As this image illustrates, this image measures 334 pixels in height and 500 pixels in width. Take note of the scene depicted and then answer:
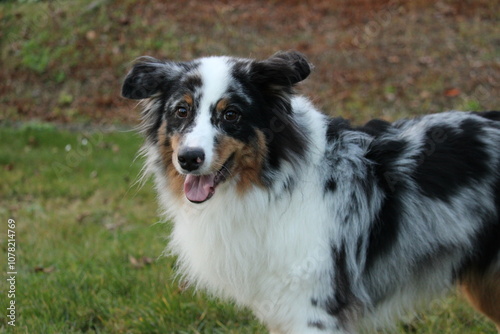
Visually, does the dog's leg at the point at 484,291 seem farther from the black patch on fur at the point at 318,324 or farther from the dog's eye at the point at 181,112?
Result: the dog's eye at the point at 181,112

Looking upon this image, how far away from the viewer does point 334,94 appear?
1173 centimetres

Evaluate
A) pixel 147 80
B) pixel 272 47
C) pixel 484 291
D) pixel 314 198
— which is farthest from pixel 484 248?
pixel 272 47

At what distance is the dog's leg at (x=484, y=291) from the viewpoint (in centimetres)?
341

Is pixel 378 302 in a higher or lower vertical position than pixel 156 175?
lower

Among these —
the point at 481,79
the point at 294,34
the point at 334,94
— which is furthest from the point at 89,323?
the point at 294,34

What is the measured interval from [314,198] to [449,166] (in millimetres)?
782

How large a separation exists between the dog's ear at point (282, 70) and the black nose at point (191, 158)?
1.99 ft

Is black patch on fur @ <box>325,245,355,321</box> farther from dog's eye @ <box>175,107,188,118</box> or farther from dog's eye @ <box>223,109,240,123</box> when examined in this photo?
dog's eye @ <box>175,107,188,118</box>

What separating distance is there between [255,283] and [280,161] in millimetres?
709

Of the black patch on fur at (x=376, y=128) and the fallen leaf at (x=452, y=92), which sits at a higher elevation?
the black patch on fur at (x=376, y=128)

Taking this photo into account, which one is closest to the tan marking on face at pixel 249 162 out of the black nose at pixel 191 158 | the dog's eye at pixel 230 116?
the dog's eye at pixel 230 116

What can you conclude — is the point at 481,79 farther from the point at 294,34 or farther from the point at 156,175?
the point at 156,175

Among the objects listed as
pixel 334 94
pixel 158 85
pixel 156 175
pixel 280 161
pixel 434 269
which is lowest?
pixel 334 94

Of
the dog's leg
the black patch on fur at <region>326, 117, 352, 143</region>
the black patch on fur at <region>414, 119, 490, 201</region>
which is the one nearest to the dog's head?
the black patch on fur at <region>326, 117, 352, 143</region>
